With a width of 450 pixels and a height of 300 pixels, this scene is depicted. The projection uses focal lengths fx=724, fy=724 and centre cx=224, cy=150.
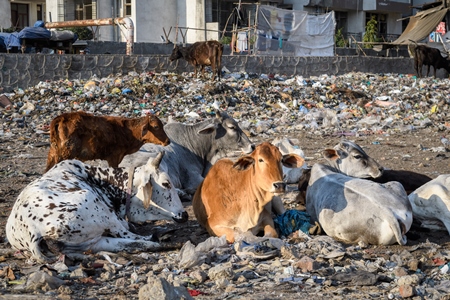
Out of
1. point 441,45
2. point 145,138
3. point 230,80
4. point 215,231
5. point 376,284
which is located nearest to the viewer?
point 376,284

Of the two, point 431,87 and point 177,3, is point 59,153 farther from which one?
point 177,3

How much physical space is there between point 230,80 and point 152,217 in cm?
1221

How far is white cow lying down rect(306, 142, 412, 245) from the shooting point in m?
5.55

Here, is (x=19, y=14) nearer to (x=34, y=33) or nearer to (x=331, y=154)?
(x=34, y=33)

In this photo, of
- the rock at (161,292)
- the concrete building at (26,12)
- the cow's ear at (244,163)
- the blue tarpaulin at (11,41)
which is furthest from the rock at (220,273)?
the concrete building at (26,12)

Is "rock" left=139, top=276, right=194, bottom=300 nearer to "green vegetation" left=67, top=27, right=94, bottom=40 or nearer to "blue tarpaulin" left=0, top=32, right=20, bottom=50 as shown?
"blue tarpaulin" left=0, top=32, right=20, bottom=50

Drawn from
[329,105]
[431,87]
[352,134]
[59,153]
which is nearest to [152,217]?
[59,153]

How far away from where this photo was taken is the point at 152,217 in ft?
20.2

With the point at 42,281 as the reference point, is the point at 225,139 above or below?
above

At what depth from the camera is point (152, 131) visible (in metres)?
8.31

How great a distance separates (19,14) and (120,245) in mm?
33645

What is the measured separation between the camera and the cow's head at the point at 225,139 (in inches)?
350

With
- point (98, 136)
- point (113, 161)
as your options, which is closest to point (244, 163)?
point (98, 136)

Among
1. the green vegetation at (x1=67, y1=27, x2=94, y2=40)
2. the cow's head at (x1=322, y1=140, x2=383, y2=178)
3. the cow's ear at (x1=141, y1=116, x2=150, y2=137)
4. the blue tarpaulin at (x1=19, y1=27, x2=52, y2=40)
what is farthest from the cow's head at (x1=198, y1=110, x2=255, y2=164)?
the green vegetation at (x1=67, y1=27, x2=94, y2=40)
